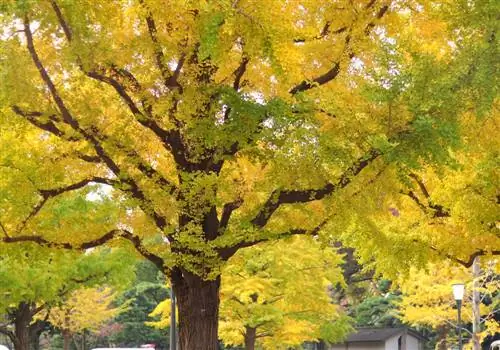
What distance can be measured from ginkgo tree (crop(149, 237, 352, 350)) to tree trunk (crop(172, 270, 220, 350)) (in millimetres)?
9357

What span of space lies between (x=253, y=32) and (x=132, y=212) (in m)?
5.32

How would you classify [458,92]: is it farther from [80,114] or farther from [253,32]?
[80,114]

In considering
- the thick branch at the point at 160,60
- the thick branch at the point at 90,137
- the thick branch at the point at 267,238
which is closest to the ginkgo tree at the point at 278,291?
the thick branch at the point at 267,238

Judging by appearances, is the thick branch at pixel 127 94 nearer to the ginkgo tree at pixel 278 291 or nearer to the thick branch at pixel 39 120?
the thick branch at pixel 39 120

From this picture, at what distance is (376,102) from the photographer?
989cm

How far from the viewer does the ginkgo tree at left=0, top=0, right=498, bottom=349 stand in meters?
9.60

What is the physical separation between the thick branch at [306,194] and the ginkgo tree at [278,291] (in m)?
10.1

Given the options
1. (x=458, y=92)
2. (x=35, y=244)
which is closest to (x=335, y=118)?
(x=458, y=92)

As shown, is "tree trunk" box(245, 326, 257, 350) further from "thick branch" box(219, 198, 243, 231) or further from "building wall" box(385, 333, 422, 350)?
"building wall" box(385, 333, 422, 350)

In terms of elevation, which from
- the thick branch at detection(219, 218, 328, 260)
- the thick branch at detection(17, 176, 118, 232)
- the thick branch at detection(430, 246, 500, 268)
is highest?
the thick branch at detection(17, 176, 118, 232)

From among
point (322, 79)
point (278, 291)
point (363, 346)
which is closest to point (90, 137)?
point (322, 79)

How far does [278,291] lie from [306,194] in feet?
40.3

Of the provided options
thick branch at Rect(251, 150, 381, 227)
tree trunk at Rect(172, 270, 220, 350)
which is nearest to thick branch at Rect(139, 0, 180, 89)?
thick branch at Rect(251, 150, 381, 227)

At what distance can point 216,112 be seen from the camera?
34.8 ft
